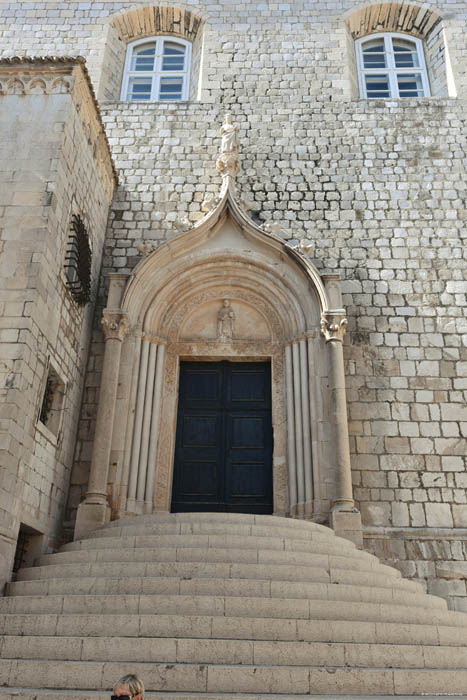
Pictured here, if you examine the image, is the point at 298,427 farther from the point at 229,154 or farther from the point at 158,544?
the point at 229,154

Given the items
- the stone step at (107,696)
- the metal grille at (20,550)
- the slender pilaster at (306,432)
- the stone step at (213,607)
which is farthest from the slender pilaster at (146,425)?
the stone step at (107,696)

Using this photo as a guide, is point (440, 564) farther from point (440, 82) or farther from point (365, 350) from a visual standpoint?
point (440, 82)

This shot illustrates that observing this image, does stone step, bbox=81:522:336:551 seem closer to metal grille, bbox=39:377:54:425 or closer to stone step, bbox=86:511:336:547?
stone step, bbox=86:511:336:547

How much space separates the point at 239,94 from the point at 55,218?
5.15m

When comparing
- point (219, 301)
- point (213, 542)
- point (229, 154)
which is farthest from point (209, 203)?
point (213, 542)

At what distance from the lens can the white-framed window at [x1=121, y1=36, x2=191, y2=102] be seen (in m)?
11.5

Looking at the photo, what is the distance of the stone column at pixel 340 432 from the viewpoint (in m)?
7.31

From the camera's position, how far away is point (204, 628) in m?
4.68

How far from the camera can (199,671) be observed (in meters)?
4.23

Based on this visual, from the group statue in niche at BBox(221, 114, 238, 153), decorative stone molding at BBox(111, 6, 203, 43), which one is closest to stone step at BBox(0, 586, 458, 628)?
statue in niche at BBox(221, 114, 238, 153)

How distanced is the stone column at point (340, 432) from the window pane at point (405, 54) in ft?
20.3

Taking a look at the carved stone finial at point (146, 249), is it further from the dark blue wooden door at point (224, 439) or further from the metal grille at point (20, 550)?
the metal grille at point (20, 550)

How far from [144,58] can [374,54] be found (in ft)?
14.6

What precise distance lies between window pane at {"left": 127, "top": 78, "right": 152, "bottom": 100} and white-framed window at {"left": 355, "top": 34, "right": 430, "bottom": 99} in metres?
3.93
